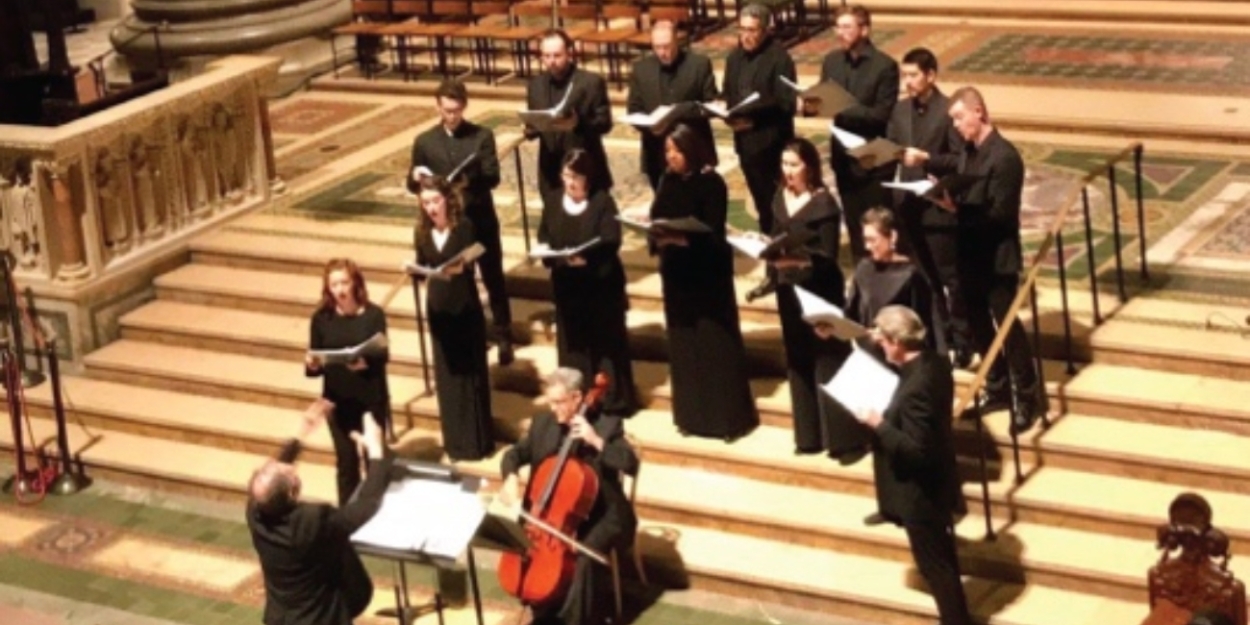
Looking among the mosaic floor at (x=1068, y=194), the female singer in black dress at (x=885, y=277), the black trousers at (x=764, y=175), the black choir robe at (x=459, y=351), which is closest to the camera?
the female singer in black dress at (x=885, y=277)

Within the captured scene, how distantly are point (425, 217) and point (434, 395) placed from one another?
144cm

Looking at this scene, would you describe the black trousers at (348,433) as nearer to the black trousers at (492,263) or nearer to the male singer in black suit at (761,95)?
the black trousers at (492,263)

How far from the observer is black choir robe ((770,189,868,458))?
1092cm

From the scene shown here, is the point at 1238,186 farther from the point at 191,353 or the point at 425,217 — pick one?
the point at 191,353

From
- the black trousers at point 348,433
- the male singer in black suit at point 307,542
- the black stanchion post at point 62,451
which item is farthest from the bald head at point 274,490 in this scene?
the black stanchion post at point 62,451

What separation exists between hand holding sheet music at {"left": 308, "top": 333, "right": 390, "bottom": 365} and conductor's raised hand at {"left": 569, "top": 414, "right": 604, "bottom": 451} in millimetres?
1274

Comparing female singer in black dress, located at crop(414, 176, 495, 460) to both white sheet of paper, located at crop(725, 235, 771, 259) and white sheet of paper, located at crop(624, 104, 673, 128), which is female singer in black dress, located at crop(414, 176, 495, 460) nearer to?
white sheet of paper, located at crop(624, 104, 673, 128)

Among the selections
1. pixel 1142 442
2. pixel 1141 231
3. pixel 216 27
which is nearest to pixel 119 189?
pixel 216 27

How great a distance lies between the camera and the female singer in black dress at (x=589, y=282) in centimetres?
1139

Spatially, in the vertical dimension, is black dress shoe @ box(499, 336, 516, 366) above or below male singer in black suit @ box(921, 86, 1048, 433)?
below

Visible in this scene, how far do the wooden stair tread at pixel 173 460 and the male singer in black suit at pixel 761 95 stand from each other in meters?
2.77

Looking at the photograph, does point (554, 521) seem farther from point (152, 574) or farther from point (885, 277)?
point (152, 574)

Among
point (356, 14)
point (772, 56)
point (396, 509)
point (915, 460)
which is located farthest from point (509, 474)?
point (356, 14)

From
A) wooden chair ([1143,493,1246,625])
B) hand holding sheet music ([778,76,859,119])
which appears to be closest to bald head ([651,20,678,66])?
hand holding sheet music ([778,76,859,119])
